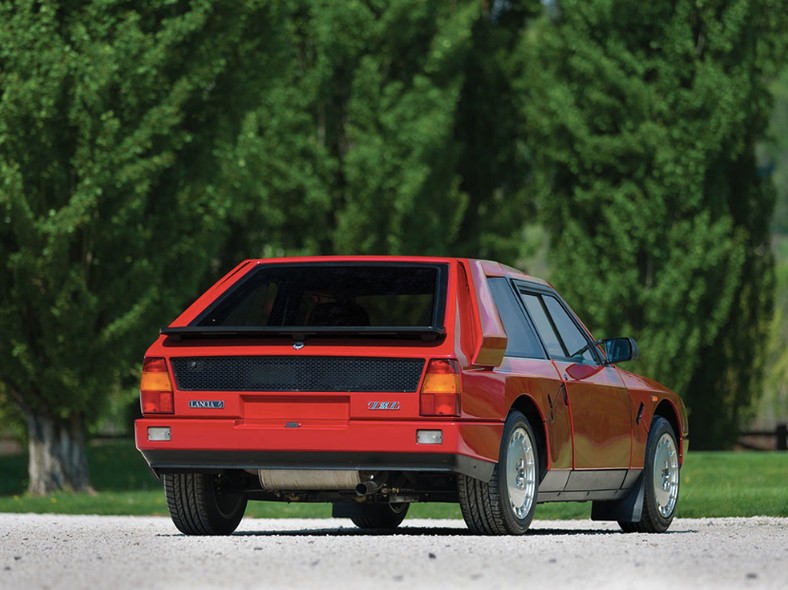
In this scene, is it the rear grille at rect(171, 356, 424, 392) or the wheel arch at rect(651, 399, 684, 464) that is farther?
the wheel arch at rect(651, 399, 684, 464)

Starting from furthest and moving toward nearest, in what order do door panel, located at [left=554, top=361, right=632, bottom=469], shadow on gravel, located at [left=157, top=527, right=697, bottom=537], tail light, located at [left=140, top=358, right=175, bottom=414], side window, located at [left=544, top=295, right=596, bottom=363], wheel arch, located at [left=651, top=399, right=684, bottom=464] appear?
wheel arch, located at [left=651, top=399, right=684, bottom=464], side window, located at [left=544, top=295, right=596, bottom=363], door panel, located at [left=554, top=361, right=632, bottom=469], shadow on gravel, located at [left=157, top=527, right=697, bottom=537], tail light, located at [left=140, top=358, right=175, bottom=414]

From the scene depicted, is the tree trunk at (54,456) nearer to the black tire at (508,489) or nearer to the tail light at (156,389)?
the tail light at (156,389)

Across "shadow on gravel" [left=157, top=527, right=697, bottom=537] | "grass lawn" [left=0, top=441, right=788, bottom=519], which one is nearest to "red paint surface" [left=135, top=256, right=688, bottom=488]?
"shadow on gravel" [left=157, top=527, right=697, bottom=537]

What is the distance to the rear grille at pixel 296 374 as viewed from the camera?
9.87 meters

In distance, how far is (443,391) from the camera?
976cm

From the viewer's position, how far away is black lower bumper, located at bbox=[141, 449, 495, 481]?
977 centimetres

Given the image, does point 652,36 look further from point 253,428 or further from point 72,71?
point 253,428

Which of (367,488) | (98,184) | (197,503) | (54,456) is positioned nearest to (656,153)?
(98,184)

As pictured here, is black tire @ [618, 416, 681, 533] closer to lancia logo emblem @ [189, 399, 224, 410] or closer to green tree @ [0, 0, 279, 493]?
lancia logo emblem @ [189, 399, 224, 410]

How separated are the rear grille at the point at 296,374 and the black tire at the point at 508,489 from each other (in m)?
0.79

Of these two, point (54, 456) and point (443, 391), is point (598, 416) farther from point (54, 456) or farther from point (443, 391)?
point (54, 456)

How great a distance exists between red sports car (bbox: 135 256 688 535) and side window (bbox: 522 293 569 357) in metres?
0.02

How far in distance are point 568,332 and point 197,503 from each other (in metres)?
2.89

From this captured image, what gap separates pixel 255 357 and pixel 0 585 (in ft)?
8.74
